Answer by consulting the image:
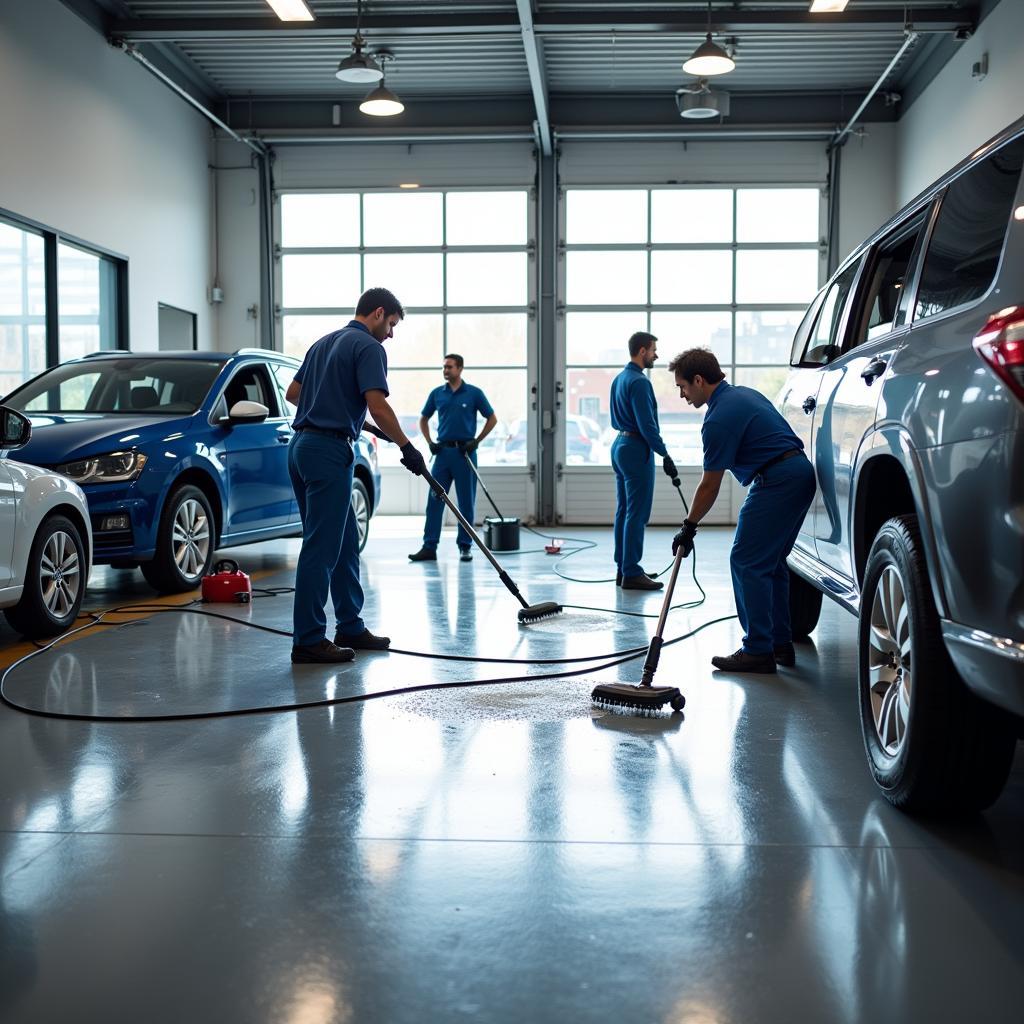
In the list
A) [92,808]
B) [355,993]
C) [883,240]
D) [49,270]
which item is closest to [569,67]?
[49,270]

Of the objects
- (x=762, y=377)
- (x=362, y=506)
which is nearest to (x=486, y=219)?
(x=762, y=377)

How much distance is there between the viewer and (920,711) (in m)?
3.04

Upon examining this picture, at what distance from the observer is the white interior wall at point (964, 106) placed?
10.8m

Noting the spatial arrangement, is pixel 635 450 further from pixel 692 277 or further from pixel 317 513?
pixel 692 277

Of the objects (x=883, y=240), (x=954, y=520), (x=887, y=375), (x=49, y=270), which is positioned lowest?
(x=954, y=520)

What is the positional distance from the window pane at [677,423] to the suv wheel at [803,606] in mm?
9103

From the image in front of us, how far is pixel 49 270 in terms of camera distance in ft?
37.1

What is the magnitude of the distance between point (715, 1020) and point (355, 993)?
701 mm

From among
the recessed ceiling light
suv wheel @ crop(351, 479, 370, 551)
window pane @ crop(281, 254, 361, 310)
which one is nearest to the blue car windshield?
suv wheel @ crop(351, 479, 370, 551)

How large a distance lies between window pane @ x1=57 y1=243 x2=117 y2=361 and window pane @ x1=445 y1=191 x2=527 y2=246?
187 inches

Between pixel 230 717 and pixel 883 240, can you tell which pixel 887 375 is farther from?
pixel 230 717

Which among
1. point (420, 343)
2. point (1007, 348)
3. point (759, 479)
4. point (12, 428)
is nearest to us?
point (1007, 348)

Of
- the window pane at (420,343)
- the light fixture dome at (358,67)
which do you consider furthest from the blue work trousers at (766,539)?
the window pane at (420,343)

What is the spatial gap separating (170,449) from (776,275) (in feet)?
32.9
